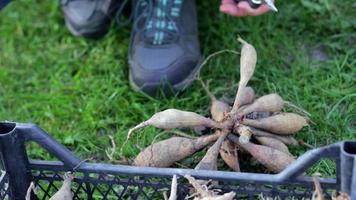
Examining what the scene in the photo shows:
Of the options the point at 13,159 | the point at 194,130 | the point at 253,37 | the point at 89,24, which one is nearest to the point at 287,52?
the point at 253,37

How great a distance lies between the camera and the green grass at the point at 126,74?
1766mm

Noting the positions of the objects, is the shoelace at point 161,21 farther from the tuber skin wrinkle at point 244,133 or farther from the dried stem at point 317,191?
the dried stem at point 317,191

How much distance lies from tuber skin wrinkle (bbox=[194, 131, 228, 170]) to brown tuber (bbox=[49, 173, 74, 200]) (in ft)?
0.85

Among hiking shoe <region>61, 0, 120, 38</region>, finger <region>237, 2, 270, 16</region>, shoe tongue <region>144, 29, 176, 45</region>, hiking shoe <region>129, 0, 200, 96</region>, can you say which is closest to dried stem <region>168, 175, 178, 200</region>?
finger <region>237, 2, 270, 16</region>

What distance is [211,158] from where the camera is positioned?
1.43 m

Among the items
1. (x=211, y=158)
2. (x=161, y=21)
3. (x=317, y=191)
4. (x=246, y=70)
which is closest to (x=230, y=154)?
(x=211, y=158)

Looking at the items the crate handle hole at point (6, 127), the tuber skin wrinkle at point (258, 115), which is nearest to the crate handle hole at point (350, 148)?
the tuber skin wrinkle at point (258, 115)

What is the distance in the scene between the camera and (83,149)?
1.75 m

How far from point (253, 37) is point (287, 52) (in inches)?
4.3

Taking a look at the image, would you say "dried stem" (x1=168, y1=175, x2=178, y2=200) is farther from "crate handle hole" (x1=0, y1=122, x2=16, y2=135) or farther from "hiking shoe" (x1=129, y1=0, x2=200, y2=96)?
"hiking shoe" (x1=129, y1=0, x2=200, y2=96)

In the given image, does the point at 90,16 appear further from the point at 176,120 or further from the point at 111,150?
the point at 176,120

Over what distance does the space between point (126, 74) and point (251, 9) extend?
57cm

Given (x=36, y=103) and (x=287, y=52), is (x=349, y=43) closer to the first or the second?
(x=287, y=52)

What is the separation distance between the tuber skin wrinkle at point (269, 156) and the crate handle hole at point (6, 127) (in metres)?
0.47
